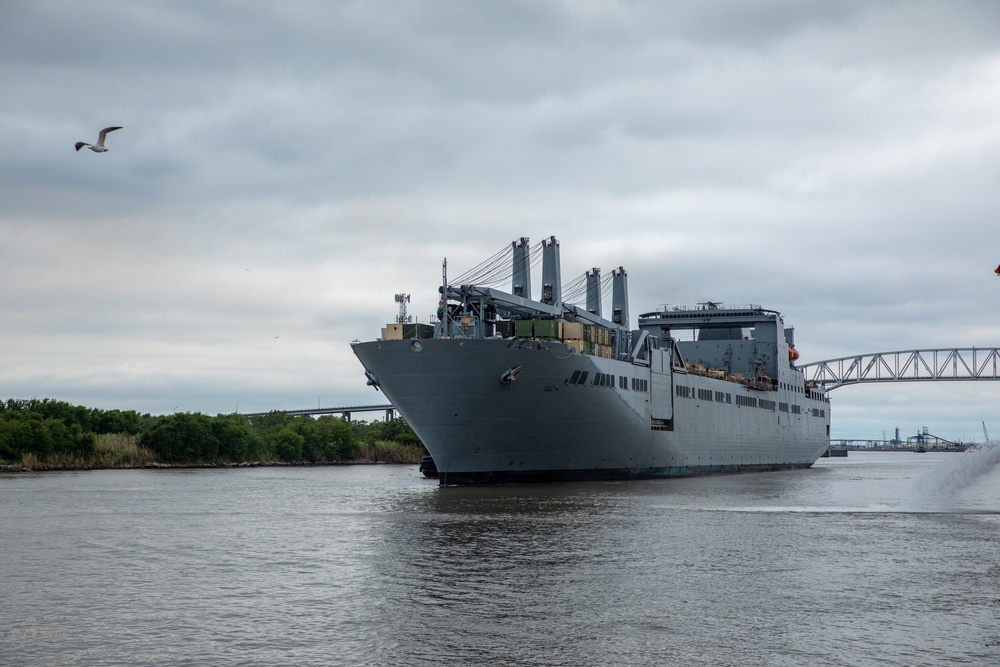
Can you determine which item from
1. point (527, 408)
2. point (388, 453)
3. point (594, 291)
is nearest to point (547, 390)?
point (527, 408)

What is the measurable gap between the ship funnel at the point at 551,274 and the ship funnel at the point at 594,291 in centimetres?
1038

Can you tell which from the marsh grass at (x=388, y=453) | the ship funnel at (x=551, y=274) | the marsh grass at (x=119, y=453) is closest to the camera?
the ship funnel at (x=551, y=274)

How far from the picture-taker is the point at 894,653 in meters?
15.7

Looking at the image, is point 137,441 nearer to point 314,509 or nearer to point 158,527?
point 314,509

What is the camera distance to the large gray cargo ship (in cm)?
4872

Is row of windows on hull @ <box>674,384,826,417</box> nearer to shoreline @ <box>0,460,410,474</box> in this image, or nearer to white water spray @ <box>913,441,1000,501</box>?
white water spray @ <box>913,441,1000,501</box>

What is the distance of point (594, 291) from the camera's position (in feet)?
238

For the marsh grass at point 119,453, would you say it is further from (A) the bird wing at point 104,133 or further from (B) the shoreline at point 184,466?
(A) the bird wing at point 104,133

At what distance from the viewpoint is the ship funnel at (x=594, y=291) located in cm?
7250

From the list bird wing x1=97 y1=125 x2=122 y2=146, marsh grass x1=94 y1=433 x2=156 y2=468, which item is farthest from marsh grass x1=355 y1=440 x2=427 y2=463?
bird wing x1=97 y1=125 x2=122 y2=146

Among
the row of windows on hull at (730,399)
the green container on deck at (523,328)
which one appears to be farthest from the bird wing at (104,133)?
the row of windows on hull at (730,399)

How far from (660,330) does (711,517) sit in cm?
4940

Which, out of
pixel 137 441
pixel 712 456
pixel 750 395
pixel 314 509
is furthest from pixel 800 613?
pixel 137 441

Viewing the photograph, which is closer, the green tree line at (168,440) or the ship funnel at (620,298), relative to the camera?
the ship funnel at (620,298)
